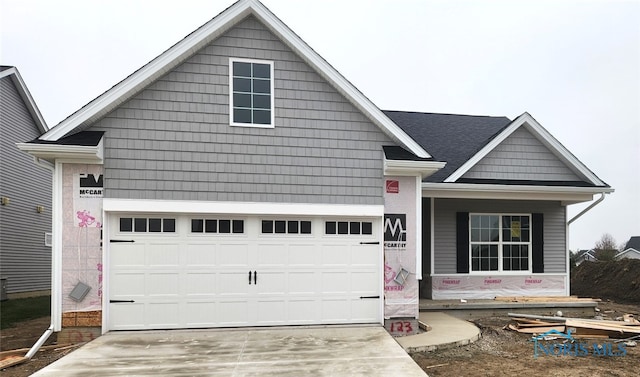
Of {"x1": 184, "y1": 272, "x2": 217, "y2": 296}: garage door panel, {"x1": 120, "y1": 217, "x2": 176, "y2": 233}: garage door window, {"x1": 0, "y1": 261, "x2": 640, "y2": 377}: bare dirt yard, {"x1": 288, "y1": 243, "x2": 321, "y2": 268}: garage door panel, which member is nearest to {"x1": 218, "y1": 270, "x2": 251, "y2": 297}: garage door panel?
{"x1": 184, "y1": 272, "x2": 217, "y2": 296}: garage door panel

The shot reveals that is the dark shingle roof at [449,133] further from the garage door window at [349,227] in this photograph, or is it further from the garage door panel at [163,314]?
the garage door panel at [163,314]

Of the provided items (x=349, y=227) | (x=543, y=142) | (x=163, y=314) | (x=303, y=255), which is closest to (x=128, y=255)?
(x=163, y=314)

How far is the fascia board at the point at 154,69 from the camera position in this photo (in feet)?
24.8

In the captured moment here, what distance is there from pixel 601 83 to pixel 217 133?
22265 mm

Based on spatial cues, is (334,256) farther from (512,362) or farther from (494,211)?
(494,211)

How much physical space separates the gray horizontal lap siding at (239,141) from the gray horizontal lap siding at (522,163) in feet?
13.9

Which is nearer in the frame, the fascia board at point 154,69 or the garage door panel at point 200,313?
the fascia board at point 154,69

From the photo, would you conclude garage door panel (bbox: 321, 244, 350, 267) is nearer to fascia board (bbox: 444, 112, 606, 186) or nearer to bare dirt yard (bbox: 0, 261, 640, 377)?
bare dirt yard (bbox: 0, 261, 640, 377)

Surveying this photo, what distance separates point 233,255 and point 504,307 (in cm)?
684

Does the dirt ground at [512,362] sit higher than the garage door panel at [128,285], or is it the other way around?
the garage door panel at [128,285]

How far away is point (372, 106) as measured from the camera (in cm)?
843

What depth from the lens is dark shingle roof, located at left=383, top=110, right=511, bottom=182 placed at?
1177 cm

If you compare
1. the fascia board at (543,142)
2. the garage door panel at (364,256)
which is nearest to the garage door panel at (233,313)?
the garage door panel at (364,256)

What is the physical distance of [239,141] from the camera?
818cm
